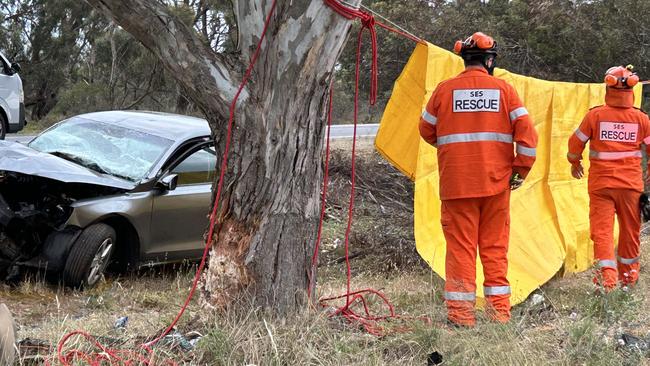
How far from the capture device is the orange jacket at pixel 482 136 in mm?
4770

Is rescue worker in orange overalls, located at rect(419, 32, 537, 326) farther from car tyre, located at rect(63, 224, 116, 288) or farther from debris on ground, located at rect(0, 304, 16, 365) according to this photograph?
car tyre, located at rect(63, 224, 116, 288)

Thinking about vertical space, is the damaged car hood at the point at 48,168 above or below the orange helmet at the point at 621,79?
below

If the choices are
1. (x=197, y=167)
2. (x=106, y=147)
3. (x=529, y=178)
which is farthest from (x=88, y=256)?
(x=529, y=178)

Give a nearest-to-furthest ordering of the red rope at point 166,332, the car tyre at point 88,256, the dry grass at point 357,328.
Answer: the red rope at point 166,332 < the dry grass at point 357,328 < the car tyre at point 88,256

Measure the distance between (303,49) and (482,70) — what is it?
1583 millimetres

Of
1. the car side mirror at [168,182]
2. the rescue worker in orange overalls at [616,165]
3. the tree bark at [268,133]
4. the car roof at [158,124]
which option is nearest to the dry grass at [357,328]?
the tree bark at [268,133]

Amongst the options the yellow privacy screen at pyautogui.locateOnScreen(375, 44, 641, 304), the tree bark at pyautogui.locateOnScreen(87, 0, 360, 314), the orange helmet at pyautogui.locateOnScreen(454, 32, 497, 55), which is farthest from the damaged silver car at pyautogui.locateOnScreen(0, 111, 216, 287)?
the orange helmet at pyautogui.locateOnScreen(454, 32, 497, 55)

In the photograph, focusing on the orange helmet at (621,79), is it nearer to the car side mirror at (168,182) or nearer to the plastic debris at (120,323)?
the car side mirror at (168,182)

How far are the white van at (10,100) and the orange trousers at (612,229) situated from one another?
34.5 feet

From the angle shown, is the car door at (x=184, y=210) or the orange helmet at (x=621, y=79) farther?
the car door at (x=184, y=210)

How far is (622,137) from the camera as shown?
240 inches

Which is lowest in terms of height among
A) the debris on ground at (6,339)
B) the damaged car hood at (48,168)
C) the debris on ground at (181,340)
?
the debris on ground at (181,340)

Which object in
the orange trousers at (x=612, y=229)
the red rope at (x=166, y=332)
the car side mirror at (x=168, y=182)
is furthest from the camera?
the car side mirror at (x=168, y=182)

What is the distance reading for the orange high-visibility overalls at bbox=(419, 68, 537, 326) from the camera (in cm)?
477
